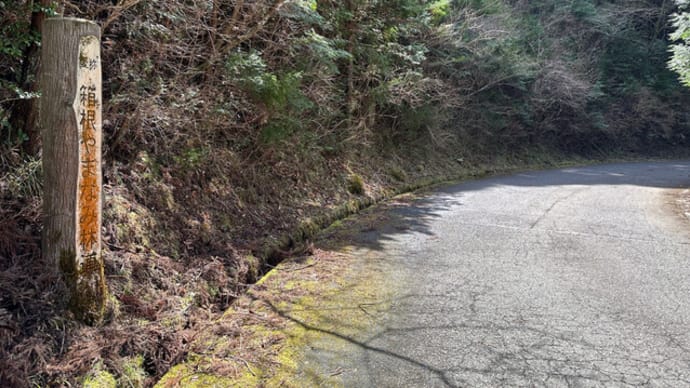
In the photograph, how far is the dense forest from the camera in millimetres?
2857

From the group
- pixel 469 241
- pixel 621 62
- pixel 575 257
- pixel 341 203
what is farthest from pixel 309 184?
pixel 621 62

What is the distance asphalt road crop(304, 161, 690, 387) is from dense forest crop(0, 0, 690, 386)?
130 cm

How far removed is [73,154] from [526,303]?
12.0 feet

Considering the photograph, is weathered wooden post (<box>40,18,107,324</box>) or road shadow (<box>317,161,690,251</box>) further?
road shadow (<box>317,161,690,251</box>)

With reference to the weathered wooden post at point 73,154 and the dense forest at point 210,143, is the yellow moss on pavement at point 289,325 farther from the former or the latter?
the weathered wooden post at point 73,154

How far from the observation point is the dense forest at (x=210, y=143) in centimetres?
286

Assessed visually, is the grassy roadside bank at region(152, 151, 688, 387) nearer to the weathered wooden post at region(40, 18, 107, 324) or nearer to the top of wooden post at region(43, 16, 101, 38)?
the weathered wooden post at region(40, 18, 107, 324)

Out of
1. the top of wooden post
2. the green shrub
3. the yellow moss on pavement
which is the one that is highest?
the top of wooden post

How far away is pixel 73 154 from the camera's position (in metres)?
2.72

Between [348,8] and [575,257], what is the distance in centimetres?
608

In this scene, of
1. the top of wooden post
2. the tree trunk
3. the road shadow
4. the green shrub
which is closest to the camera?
the top of wooden post

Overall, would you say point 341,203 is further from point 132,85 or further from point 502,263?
point 132,85

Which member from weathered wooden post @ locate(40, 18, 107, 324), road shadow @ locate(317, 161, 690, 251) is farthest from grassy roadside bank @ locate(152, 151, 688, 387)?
weathered wooden post @ locate(40, 18, 107, 324)

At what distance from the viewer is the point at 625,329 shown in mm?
3477
